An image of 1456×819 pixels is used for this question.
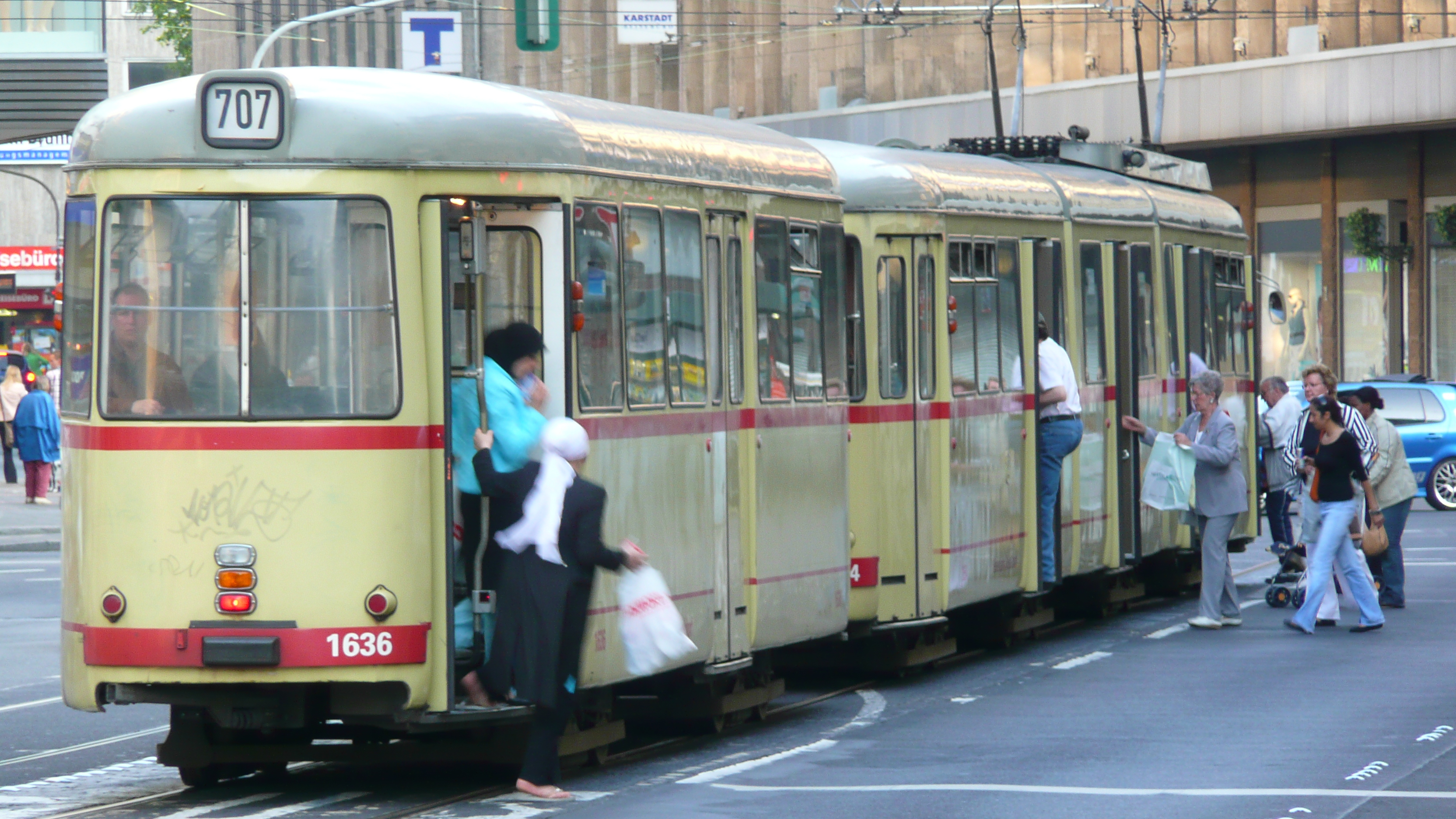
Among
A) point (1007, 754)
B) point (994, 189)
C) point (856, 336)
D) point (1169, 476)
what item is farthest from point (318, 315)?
point (1169, 476)

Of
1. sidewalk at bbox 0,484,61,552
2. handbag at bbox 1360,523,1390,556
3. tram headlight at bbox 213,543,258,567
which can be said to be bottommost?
sidewalk at bbox 0,484,61,552

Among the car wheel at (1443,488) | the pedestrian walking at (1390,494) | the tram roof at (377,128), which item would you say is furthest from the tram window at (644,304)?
the car wheel at (1443,488)

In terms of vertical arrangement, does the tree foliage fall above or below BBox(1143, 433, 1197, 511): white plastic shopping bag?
above

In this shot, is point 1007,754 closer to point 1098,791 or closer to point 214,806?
point 1098,791

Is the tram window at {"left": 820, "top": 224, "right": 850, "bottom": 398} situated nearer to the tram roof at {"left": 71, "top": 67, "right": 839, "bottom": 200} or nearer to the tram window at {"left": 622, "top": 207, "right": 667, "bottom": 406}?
the tram window at {"left": 622, "top": 207, "right": 667, "bottom": 406}

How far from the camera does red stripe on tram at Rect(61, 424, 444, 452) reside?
29.6 feet

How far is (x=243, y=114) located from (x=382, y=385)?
3.85 feet

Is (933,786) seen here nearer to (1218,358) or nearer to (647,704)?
(647,704)

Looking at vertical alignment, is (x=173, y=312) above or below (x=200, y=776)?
above

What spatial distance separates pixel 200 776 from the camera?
985cm

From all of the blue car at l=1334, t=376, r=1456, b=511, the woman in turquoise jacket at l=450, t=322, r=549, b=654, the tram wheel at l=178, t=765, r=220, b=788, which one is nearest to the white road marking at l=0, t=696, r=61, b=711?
the tram wheel at l=178, t=765, r=220, b=788

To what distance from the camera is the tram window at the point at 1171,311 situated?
58.9 feet

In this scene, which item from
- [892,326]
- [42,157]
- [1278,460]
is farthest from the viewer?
[42,157]

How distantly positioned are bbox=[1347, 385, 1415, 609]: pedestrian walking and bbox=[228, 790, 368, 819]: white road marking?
10.3 m
